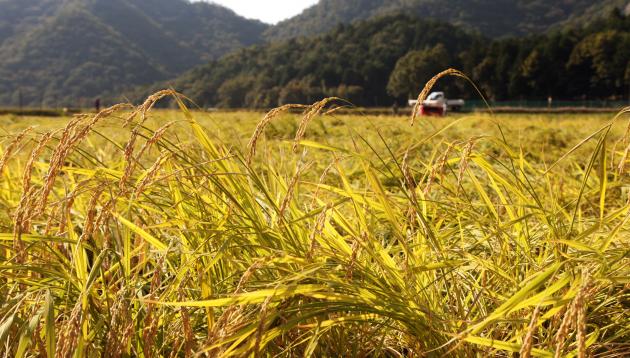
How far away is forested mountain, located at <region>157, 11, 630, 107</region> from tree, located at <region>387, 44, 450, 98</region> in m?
0.15

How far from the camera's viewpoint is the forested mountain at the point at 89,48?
5074 inches

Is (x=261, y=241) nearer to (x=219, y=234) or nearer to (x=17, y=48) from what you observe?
(x=219, y=234)

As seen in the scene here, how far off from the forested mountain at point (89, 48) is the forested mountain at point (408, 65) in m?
41.8

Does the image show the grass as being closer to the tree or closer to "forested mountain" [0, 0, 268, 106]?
the tree

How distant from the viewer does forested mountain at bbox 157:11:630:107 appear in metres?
58.9

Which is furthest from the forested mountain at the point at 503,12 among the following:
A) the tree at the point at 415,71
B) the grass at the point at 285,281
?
the grass at the point at 285,281

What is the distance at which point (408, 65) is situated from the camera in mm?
77188

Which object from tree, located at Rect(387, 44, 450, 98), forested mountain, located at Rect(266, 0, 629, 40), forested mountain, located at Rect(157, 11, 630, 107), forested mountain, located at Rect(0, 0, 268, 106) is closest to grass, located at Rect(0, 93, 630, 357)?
forested mountain, located at Rect(157, 11, 630, 107)

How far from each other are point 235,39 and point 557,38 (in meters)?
147

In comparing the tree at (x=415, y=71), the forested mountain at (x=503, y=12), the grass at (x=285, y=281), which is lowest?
the grass at (x=285, y=281)

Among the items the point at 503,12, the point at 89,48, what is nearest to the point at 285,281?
the point at 89,48

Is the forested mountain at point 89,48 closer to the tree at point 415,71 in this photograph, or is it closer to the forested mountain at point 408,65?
the forested mountain at point 408,65

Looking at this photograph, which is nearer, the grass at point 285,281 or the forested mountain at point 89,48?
the grass at point 285,281

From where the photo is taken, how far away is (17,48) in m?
142
